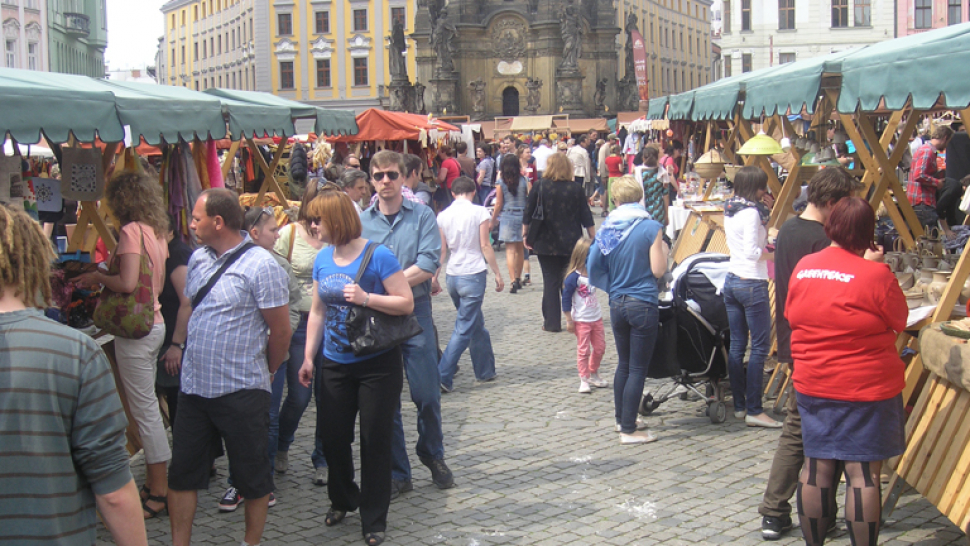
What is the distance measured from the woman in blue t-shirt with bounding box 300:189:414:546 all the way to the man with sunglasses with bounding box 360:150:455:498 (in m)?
0.62

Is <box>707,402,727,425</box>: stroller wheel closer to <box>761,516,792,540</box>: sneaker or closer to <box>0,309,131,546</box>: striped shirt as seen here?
<box>761,516,792,540</box>: sneaker

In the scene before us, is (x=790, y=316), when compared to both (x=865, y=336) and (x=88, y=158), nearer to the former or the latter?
(x=865, y=336)

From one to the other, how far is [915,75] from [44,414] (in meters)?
4.32

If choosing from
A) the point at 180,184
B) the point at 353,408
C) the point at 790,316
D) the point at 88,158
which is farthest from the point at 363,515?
the point at 180,184

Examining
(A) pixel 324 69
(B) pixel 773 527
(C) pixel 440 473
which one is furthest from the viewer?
(A) pixel 324 69

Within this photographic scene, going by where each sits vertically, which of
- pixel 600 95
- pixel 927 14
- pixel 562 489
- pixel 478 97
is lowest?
pixel 562 489

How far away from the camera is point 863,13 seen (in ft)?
168

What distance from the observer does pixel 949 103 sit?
4535mm

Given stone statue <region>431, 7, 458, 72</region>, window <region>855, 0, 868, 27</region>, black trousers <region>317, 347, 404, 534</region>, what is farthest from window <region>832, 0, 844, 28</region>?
black trousers <region>317, 347, 404, 534</region>

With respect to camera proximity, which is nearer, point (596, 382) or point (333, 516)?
point (333, 516)

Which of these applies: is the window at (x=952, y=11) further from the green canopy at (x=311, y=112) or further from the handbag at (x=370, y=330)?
the handbag at (x=370, y=330)

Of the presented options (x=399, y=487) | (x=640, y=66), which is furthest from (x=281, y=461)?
(x=640, y=66)

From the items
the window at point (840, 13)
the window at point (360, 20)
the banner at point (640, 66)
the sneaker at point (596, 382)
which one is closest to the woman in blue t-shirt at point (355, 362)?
the sneaker at point (596, 382)

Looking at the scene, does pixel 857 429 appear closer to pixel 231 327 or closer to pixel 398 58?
pixel 231 327
